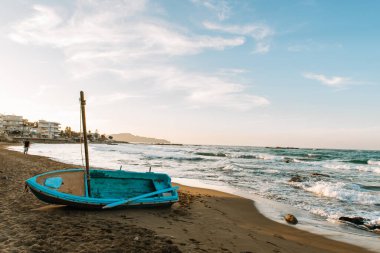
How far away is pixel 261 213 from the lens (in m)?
10.9

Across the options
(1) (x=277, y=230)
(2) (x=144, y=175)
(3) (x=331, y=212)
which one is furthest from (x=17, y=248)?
(3) (x=331, y=212)

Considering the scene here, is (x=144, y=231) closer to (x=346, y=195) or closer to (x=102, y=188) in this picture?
(x=102, y=188)

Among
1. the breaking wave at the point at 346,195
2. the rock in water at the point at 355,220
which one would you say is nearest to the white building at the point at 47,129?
the breaking wave at the point at 346,195

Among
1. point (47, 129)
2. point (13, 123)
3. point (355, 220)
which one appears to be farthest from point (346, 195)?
point (47, 129)

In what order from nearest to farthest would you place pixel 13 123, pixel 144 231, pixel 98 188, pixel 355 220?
pixel 144 231 → pixel 355 220 → pixel 98 188 → pixel 13 123

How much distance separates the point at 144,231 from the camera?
275 inches

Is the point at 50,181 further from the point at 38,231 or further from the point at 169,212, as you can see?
the point at 169,212

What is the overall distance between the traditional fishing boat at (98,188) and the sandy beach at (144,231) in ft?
1.15

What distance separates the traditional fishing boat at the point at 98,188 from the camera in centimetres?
852

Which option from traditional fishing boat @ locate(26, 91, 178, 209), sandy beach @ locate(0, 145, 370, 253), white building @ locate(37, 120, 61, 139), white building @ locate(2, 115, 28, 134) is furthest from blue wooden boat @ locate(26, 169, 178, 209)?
white building @ locate(37, 120, 61, 139)

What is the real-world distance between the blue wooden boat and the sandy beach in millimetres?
339

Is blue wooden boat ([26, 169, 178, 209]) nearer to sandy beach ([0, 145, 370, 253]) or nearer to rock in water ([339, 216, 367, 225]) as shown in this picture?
sandy beach ([0, 145, 370, 253])

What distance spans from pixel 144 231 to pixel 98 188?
13.9ft

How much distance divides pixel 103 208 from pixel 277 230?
5.44 meters
